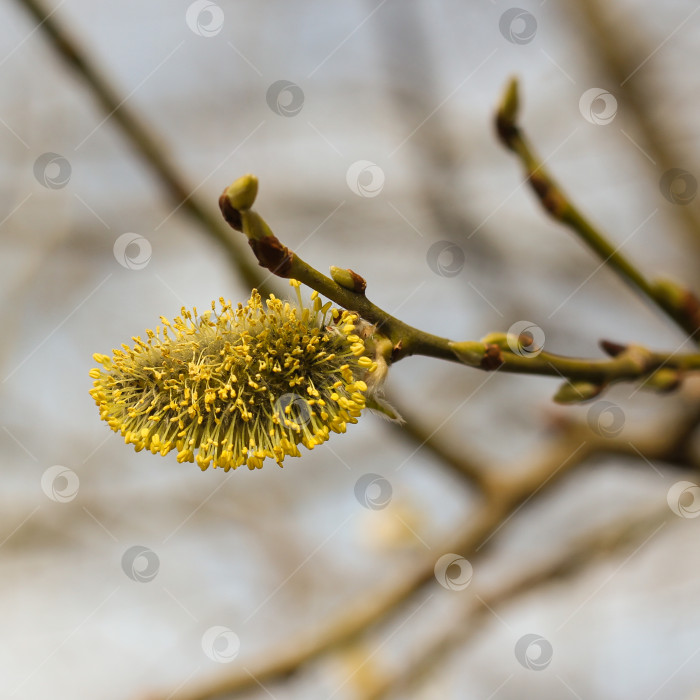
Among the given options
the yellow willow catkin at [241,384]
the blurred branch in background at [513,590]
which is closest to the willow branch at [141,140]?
the yellow willow catkin at [241,384]

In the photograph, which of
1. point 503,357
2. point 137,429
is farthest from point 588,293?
point 137,429

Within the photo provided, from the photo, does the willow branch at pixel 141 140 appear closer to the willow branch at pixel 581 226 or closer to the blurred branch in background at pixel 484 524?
the willow branch at pixel 581 226

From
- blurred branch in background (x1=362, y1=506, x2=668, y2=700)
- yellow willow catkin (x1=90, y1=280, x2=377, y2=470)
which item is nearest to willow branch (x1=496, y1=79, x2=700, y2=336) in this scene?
yellow willow catkin (x1=90, y1=280, x2=377, y2=470)

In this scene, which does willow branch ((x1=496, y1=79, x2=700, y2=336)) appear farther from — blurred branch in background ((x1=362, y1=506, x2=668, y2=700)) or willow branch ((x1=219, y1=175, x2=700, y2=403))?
blurred branch in background ((x1=362, y1=506, x2=668, y2=700))

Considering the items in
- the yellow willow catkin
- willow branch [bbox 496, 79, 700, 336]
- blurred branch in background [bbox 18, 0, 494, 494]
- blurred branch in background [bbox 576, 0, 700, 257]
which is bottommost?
the yellow willow catkin

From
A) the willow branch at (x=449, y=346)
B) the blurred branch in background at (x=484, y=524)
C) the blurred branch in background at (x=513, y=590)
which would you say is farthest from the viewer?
the blurred branch in background at (x=513, y=590)

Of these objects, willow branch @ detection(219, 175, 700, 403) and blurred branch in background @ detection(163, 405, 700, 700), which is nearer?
willow branch @ detection(219, 175, 700, 403)
